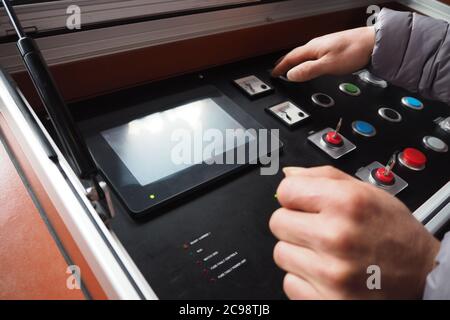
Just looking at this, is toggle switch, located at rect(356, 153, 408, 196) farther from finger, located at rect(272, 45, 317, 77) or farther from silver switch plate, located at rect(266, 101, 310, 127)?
finger, located at rect(272, 45, 317, 77)

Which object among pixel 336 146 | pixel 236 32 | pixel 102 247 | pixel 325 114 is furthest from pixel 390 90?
pixel 102 247

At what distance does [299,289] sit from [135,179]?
0.36m

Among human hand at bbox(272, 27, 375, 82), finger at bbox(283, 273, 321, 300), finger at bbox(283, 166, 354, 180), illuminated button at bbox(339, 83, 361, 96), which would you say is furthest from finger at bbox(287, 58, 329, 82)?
finger at bbox(283, 273, 321, 300)

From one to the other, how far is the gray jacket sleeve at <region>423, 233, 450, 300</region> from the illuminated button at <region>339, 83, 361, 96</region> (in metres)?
0.65

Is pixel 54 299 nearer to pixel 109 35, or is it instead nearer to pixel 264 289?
pixel 264 289

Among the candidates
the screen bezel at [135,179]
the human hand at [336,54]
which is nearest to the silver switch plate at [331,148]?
the screen bezel at [135,179]

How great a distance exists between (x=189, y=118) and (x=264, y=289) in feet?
1.45

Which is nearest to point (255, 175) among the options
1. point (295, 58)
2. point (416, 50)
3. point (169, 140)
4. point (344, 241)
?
point (169, 140)

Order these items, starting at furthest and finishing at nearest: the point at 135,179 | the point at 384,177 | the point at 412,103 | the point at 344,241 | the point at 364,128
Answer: the point at 412,103 < the point at 364,128 < the point at 384,177 < the point at 135,179 < the point at 344,241

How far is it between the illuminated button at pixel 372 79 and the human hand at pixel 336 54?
5.3 inches

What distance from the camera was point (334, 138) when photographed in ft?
2.58

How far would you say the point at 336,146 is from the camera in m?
0.78

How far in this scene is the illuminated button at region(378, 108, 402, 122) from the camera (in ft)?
3.07

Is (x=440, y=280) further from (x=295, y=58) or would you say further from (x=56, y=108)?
(x=295, y=58)
